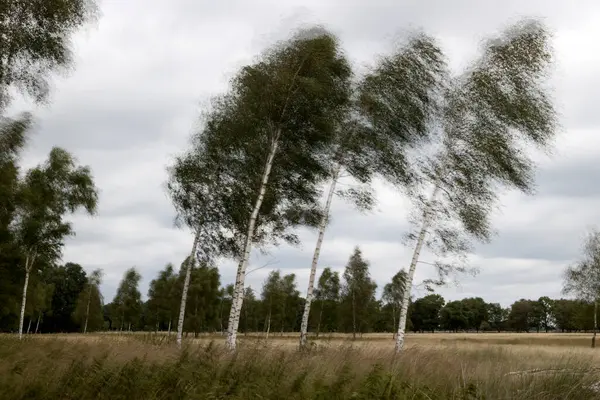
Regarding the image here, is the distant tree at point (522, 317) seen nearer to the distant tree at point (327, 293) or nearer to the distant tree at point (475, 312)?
the distant tree at point (475, 312)

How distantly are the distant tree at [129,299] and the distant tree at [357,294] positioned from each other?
36.1 m

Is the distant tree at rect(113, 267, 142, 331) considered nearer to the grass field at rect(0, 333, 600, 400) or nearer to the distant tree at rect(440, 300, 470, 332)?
the grass field at rect(0, 333, 600, 400)

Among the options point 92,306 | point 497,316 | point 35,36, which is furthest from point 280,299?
point 497,316

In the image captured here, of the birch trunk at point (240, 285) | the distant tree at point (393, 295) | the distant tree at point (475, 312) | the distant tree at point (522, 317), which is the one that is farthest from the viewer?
the distant tree at point (522, 317)

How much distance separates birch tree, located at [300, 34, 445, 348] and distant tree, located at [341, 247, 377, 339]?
130 ft

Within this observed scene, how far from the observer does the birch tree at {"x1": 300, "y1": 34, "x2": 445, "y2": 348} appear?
66.5 ft

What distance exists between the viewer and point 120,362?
28.3 ft

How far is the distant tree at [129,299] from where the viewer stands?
7938cm

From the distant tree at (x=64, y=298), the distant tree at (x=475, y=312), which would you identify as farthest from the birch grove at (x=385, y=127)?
the distant tree at (x=475, y=312)

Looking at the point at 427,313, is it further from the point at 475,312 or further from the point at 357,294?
the point at 357,294

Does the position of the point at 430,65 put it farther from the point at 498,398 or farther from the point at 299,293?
the point at 299,293

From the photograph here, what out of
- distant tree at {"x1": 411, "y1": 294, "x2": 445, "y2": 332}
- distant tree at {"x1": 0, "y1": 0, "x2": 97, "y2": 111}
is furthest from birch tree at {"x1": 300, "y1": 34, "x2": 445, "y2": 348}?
distant tree at {"x1": 411, "y1": 294, "x2": 445, "y2": 332}

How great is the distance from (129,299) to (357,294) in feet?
126

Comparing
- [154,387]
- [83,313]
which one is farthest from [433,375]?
[83,313]
